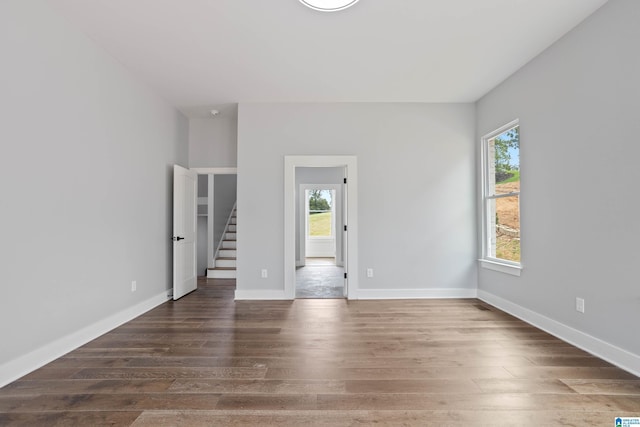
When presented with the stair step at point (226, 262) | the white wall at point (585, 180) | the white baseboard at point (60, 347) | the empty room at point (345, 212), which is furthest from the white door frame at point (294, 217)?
the stair step at point (226, 262)

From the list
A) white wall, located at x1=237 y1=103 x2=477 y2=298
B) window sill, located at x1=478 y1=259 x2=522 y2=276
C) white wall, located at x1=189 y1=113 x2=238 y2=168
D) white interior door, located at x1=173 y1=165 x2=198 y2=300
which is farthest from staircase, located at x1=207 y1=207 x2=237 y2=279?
window sill, located at x1=478 y1=259 x2=522 y2=276

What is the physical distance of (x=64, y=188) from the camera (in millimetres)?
2623

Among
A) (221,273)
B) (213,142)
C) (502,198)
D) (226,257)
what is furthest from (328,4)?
(226,257)

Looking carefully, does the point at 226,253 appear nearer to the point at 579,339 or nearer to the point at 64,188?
the point at 64,188

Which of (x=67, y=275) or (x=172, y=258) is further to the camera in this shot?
(x=172, y=258)

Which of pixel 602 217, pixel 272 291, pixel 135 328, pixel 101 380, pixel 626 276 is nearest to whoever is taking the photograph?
pixel 101 380

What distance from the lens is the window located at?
3734 millimetres

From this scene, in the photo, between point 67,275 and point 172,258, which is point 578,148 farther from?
point 172,258

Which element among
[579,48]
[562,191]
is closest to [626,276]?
[562,191]

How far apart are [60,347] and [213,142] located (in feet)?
11.3

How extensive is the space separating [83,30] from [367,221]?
3653 mm

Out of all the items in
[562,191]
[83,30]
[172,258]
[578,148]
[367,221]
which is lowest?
[172,258]

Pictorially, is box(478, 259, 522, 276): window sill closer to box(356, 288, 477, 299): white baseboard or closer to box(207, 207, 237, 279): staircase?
box(356, 288, 477, 299): white baseboard

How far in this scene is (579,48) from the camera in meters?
2.74
